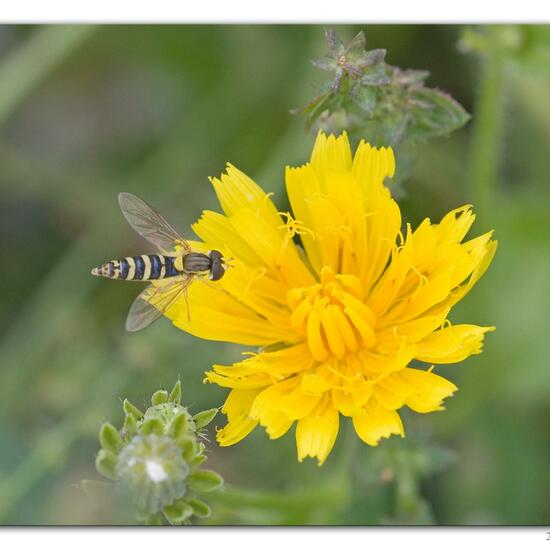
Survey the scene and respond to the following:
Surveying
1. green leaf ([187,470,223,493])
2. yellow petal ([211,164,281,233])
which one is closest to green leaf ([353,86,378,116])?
yellow petal ([211,164,281,233])

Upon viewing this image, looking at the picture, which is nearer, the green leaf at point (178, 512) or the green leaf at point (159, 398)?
the green leaf at point (178, 512)

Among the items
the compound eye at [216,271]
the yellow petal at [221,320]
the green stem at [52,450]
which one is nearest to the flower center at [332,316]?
the yellow petal at [221,320]

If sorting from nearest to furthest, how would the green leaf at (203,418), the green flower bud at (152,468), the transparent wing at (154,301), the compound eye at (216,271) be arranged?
1. the green flower bud at (152,468)
2. the green leaf at (203,418)
3. the transparent wing at (154,301)
4. the compound eye at (216,271)

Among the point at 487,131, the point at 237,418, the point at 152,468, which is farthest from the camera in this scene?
the point at 487,131

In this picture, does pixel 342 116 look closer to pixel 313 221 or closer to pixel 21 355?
pixel 313 221

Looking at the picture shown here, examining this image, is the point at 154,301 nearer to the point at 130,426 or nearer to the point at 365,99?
the point at 130,426

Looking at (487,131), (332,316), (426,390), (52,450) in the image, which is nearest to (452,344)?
(426,390)

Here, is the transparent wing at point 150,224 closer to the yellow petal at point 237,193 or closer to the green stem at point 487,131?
the yellow petal at point 237,193
